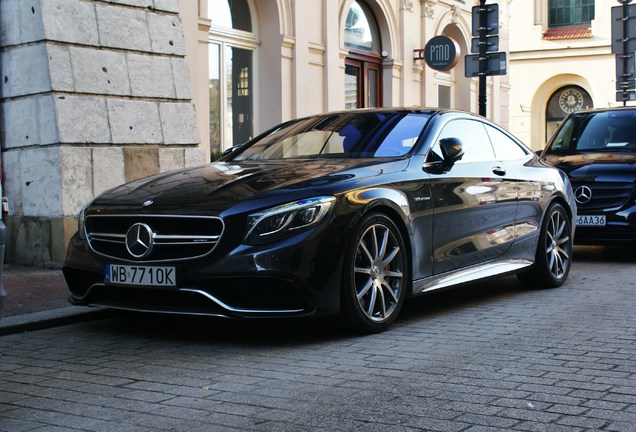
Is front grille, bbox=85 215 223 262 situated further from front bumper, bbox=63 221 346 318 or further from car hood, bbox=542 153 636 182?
car hood, bbox=542 153 636 182

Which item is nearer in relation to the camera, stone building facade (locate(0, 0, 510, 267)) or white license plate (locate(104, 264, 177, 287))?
white license plate (locate(104, 264, 177, 287))

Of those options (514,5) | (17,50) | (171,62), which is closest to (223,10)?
(171,62)

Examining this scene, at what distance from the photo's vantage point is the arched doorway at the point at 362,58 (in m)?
18.1

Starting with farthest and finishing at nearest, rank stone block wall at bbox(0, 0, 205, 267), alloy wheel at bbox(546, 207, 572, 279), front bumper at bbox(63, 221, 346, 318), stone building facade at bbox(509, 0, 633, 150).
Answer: stone building facade at bbox(509, 0, 633, 150) → stone block wall at bbox(0, 0, 205, 267) → alloy wheel at bbox(546, 207, 572, 279) → front bumper at bbox(63, 221, 346, 318)

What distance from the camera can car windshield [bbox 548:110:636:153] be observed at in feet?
39.3

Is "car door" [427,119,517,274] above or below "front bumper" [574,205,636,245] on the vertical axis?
above

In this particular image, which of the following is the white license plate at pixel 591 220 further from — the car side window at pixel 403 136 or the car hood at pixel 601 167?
the car side window at pixel 403 136

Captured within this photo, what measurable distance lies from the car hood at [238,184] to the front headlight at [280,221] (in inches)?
3.1

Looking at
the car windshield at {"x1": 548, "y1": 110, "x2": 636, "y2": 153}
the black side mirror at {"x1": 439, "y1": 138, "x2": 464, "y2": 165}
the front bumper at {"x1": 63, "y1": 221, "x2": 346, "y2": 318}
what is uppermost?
the car windshield at {"x1": 548, "y1": 110, "x2": 636, "y2": 153}

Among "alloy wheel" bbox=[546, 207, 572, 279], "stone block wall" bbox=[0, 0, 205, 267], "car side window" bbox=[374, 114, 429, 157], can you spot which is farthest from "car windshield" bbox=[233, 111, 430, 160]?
"stone block wall" bbox=[0, 0, 205, 267]

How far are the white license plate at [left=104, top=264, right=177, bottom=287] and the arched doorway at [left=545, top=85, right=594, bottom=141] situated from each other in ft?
113

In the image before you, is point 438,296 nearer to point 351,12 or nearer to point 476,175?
point 476,175

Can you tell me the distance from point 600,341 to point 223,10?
32.8 feet

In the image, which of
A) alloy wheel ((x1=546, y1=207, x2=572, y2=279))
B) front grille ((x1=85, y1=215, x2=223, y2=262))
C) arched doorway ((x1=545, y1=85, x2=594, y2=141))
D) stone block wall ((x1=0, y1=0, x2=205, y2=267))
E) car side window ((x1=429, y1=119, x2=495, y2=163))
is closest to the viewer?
front grille ((x1=85, y1=215, x2=223, y2=262))
